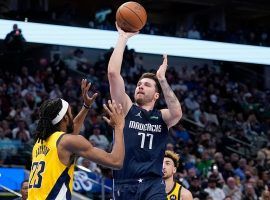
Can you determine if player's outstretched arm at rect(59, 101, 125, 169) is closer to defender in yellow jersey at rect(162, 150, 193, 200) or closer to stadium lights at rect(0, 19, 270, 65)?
defender in yellow jersey at rect(162, 150, 193, 200)

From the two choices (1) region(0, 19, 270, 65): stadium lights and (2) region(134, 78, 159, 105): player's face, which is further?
(1) region(0, 19, 270, 65): stadium lights

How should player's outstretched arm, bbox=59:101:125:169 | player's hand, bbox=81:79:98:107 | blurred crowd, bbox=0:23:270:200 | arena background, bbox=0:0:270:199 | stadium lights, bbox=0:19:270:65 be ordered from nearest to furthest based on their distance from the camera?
player's outstretched arm, bbox=59:101:125:169
player's hand, bbox=81:79:98:107
arena background, bbox=0:0:270:199
blurred crowd, bbox=0:23:270:200
stadium lights, bbox=0:19:270:65

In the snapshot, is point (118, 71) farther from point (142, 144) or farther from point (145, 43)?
point (145, 43)

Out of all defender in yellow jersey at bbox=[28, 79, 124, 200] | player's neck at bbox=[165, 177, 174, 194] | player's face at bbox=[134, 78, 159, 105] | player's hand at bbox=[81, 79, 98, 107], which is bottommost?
defender in yellow jersey at bbox=[28, 79, 124, 200]

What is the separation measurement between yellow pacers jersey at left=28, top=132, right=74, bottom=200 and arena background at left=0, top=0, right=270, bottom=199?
602 centimetres

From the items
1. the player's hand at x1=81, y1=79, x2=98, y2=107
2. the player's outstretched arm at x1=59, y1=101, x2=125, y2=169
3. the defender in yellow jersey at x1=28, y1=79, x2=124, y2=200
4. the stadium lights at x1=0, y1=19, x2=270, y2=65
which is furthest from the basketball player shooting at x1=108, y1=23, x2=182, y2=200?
the stadium lights at x1=0, y1=19, x2=270, y2=65

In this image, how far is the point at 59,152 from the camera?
4.71 meters

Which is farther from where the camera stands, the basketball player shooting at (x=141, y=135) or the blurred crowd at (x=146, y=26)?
the blurred crowd at (x=146, y=26)

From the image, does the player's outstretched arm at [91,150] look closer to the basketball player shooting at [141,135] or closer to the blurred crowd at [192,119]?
the basketball player shooting at [141,135]

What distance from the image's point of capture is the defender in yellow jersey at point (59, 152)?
4660 millimetres

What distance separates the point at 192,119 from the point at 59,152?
46.6ft

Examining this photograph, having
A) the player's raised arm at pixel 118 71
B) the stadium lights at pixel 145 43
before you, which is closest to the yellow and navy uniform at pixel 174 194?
the player's raised arm at pixel 118 71

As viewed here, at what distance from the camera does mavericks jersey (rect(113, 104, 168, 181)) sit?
19.3ft

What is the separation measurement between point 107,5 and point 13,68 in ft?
35.2
